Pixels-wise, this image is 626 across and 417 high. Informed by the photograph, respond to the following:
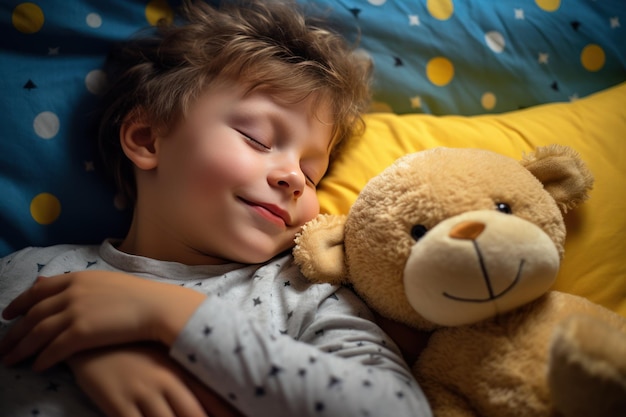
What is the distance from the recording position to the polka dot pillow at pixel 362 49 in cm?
103

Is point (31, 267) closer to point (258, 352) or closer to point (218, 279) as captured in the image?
point (218, 279)

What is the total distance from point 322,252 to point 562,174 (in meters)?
0.41

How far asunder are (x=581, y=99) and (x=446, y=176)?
67 cm

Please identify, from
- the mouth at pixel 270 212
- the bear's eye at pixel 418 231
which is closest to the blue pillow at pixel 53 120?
the mouth at pixel 270 212

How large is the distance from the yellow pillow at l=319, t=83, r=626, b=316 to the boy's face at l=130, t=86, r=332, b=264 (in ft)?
0.37

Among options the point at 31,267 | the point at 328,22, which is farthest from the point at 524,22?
the point at 31,267

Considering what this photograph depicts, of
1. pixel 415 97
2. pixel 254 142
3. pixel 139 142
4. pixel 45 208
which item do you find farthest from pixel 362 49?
pixel 45 208

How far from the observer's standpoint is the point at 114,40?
3.63ft

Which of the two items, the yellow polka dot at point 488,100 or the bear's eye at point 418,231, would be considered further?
the yellow polka dot at point 488,100

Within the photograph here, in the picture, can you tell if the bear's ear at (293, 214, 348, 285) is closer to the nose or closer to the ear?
the nose

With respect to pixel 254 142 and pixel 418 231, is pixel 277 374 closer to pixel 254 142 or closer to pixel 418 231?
pixel 418 231

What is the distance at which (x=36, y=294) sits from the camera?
0.80 m

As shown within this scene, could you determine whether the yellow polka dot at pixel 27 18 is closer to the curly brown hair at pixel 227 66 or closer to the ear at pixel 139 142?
the curly brown hair at pixel 227 66

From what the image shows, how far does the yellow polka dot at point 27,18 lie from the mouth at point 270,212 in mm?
625
